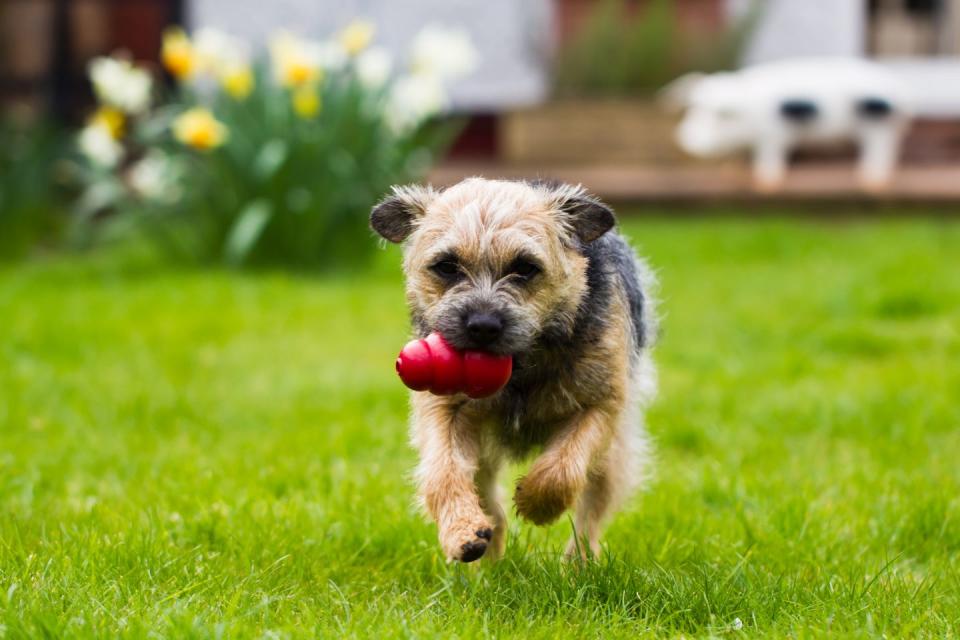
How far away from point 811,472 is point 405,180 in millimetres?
5585

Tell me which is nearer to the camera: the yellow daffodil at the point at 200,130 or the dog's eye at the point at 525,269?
the dog's eye at the point at 525,269

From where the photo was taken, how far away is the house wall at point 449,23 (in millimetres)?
13750

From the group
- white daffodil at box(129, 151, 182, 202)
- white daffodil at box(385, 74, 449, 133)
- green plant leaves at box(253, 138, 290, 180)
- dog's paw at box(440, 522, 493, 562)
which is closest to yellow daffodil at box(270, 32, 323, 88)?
green plant leaves at box(253, 138, 290, 180)

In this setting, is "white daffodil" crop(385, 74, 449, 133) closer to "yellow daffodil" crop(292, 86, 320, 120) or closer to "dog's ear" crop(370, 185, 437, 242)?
"yellow daffodil" crop(292, 86, 320, 120)

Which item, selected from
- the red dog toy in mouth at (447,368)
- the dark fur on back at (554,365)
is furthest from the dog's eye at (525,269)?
the red dog toy in mouth at (447,368)

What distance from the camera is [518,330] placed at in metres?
3.21

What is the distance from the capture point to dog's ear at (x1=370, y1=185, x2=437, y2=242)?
3.60m

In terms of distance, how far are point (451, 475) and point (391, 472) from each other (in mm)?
1505

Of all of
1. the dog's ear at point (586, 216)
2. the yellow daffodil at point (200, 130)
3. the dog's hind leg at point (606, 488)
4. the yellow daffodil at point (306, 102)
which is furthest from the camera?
the yellow daffodil at point (306, 102)

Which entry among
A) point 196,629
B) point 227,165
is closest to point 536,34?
point 227,165

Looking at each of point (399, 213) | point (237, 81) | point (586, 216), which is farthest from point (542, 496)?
point (237, 81)

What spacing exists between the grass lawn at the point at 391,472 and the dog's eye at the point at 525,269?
0.79m

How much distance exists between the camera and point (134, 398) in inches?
230

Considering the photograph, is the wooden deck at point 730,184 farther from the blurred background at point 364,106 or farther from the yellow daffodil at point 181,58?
the yellow daffodil at point 181,58
